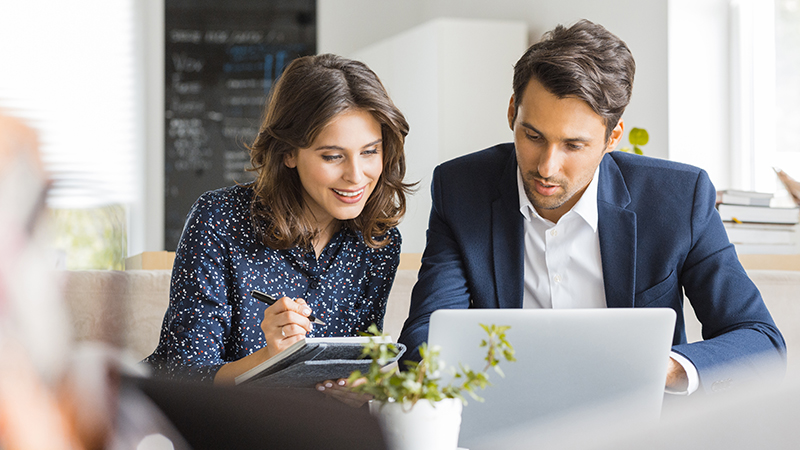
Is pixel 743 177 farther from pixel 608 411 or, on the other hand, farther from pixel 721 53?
pixel 608 411

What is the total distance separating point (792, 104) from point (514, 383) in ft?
7.76

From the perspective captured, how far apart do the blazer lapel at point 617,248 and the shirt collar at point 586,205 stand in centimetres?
2

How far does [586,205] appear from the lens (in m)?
1.46

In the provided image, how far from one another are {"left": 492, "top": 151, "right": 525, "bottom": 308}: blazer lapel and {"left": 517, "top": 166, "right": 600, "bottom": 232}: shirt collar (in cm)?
2

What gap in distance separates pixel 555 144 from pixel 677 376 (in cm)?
45

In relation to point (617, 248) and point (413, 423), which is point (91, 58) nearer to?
point (617, 248)

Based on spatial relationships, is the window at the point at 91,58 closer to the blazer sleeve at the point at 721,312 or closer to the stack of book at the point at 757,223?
the blazer sleeve at the point at 721,312

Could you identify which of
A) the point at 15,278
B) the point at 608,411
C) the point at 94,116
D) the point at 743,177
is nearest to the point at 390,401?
the point at 608,411

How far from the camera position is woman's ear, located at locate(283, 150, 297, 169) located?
62.6 inches

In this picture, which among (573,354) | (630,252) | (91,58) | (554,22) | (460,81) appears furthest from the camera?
(91,58)

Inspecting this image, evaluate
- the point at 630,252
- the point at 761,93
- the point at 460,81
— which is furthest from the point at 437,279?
the point at 460,81

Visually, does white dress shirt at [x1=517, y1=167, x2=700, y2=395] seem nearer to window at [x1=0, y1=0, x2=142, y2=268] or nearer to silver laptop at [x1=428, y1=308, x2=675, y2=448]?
silver laptop at [x1=428, y1=308, x2=675, y2=448]

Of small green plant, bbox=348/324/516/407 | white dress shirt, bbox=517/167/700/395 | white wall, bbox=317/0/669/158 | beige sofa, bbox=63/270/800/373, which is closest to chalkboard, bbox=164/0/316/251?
white wall, bbox=317/0/669/158

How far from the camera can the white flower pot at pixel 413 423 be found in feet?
2.67
